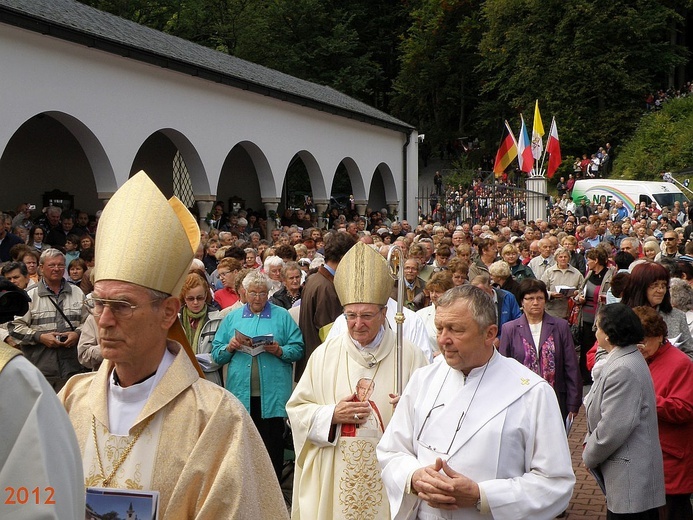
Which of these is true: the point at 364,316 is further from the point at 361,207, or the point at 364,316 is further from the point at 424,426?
the point at 361,207

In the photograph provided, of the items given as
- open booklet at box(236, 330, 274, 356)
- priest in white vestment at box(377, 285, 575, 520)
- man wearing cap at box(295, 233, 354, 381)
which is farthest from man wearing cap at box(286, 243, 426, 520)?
man wearing cap at box(295, 233, 354, 381)

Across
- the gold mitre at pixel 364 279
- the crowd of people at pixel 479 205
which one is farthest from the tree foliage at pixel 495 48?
the gold mitre at pixel 364 279

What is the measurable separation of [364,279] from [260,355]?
6.86 feet

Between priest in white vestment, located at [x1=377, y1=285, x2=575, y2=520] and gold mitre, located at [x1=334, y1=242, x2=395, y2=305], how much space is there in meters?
1.32

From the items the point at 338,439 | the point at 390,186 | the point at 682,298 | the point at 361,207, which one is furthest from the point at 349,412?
the point at 390,186

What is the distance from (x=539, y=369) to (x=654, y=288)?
1.08 metres

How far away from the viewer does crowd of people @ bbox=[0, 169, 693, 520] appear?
3.14m

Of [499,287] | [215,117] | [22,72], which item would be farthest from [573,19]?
[499,287]

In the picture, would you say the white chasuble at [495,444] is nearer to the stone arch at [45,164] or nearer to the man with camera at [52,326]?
the man with camera at [52,326]

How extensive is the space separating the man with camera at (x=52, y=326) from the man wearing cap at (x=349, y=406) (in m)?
3.09

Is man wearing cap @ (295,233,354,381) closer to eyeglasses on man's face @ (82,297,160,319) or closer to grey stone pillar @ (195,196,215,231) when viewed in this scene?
eyeglasses on man's face @ (82,297,160,319)

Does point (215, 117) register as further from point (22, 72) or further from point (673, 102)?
point (673, 102)

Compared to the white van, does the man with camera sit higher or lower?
lower

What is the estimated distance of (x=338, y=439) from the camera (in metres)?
5.32
